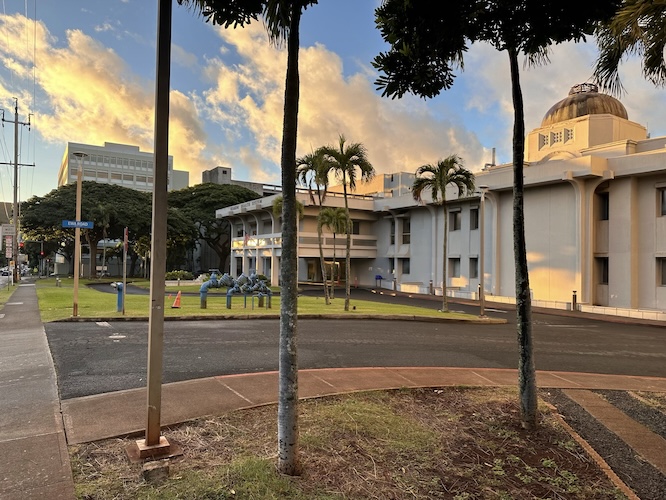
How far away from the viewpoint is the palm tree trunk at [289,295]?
375cm

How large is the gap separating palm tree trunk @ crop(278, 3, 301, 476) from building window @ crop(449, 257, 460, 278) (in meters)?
35.5

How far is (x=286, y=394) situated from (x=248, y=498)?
0.79 metres

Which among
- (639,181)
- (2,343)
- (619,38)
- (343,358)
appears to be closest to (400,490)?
(343,358)

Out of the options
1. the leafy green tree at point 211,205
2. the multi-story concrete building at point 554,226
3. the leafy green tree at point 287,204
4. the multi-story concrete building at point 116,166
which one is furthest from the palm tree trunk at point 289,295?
the multi-story concrete building at point 116,166

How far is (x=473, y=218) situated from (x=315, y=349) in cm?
2897

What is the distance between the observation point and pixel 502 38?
215 inches

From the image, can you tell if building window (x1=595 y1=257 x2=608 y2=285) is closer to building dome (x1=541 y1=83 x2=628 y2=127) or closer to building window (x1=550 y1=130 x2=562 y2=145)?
building window (x1=550 y1=130 x2=562 y2=145)

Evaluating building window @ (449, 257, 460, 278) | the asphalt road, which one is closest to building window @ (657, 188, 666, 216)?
the asphalt road

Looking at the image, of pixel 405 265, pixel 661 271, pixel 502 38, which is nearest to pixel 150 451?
pixel 502 38

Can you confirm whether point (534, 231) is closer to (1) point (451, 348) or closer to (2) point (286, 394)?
(1) point (451, 348)

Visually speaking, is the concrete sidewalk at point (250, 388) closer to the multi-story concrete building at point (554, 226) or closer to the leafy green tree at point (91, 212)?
the multi-story concrete building at point (554, 226)

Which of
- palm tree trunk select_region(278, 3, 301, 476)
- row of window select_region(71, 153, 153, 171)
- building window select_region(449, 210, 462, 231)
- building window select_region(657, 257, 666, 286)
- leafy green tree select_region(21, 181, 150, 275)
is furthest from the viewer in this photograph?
row of window select_region(71, 153, 153, 171)

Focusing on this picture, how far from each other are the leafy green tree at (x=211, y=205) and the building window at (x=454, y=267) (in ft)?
103

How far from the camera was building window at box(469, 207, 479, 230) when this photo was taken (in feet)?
119
